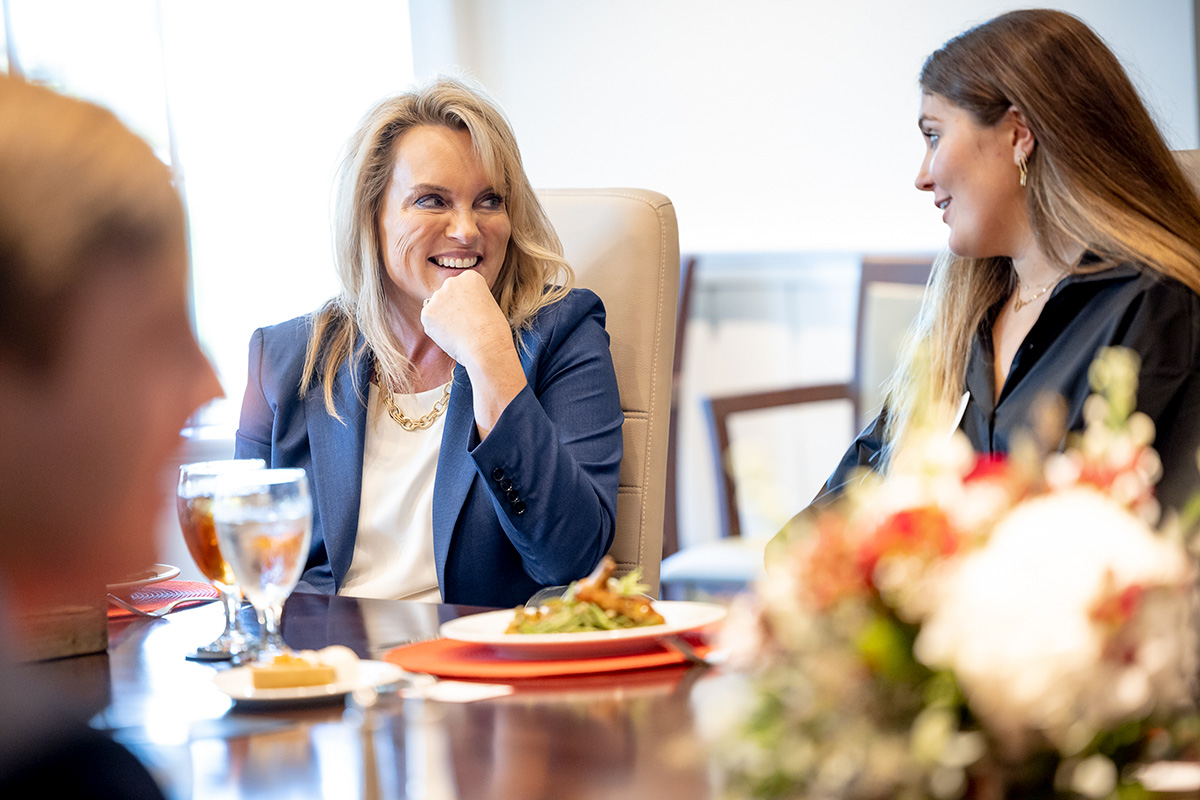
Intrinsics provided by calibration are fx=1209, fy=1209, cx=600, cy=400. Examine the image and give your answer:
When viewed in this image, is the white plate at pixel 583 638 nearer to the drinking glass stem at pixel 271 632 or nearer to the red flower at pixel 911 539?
the drinking glass stem at pixel 271 632

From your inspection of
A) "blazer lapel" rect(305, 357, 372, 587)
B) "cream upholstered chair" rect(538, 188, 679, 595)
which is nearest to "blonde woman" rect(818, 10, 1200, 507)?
"cream upholstered chair" rect(538, 188, 679, 595)

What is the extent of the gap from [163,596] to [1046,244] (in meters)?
1.45

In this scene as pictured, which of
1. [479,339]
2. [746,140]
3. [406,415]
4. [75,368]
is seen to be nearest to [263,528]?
[75,368]

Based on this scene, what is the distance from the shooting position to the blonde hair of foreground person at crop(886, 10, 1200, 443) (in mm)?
1865

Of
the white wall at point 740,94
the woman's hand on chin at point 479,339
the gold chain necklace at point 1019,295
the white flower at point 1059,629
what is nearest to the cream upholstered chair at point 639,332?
the woman's hand on chin at point 479,339

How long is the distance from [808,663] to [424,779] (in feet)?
1.13

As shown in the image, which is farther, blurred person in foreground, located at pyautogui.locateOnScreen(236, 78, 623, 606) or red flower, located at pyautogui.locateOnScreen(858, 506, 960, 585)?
blurred person in foreground, located at pyautogui.locateOnScreen(236, 78, 623, 606)

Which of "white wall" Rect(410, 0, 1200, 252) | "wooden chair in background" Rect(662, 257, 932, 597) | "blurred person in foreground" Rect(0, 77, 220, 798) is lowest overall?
"wooden chair in background" Rect(662, 257, 932, 597)

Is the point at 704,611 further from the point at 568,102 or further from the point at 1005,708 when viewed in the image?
the point at 568,102

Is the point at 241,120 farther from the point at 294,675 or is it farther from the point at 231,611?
the point at 294,675

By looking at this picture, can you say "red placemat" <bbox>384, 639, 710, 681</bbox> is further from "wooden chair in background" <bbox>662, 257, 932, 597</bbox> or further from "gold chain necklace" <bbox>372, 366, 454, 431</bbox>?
"wooden chair in background" <bbox>662, 257, 932, 597</bbox>

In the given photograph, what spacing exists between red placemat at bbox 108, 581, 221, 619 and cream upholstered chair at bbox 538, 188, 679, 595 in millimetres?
620

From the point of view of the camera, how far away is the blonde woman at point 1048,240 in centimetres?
179

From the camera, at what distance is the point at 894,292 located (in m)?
3.58
